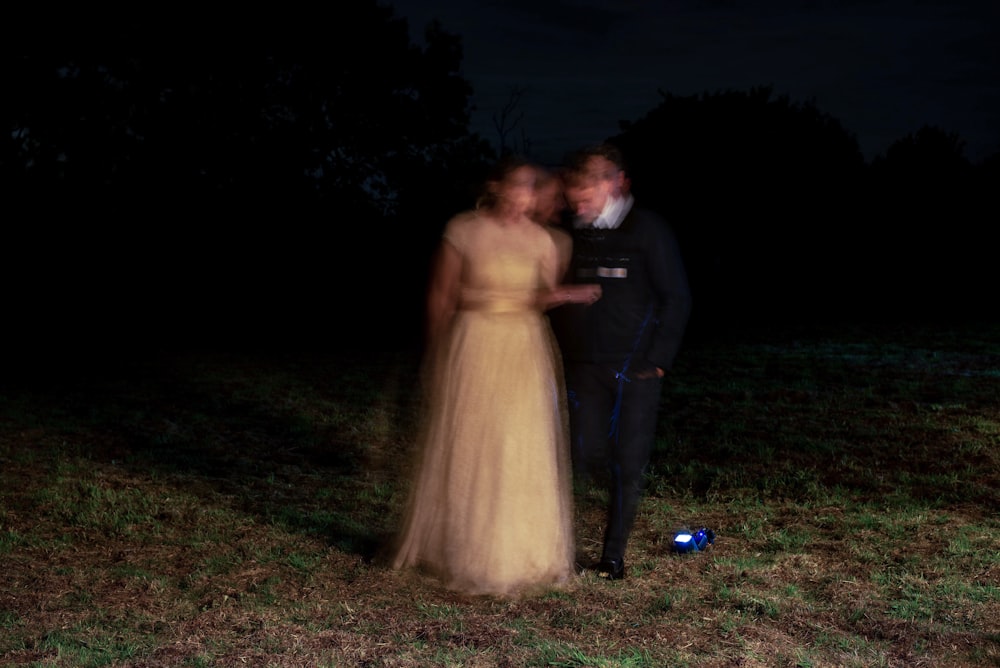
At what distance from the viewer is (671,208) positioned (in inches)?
1740

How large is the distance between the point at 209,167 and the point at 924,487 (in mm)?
22092

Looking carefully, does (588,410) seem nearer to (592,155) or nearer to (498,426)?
(498,426)

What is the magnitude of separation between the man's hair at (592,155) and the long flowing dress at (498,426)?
0.40 meters

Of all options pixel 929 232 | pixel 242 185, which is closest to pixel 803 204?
pixel 929 232

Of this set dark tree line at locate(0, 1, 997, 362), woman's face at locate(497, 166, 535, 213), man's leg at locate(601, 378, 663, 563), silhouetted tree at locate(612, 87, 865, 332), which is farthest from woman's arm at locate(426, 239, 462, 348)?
silhouetted tree at locate(612, 87, 865, 332)

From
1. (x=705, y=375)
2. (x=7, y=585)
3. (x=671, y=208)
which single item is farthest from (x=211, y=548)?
(x=671, y=208)

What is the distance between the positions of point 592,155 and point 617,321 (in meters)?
0.81

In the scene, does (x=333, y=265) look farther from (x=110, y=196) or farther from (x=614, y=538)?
(x=614, y=538)

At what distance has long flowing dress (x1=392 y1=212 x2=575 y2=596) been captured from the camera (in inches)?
216

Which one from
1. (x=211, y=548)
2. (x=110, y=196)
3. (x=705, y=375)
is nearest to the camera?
(x=211, y=548)

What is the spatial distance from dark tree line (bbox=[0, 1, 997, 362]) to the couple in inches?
638

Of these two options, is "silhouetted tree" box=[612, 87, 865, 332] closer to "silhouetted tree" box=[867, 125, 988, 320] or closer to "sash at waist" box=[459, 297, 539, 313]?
"silhouetted tree" box=[867, 125, 988, 320]

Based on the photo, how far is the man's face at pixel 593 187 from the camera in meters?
5.28

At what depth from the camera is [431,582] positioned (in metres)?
5.70
